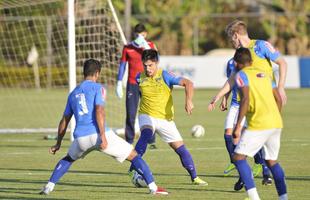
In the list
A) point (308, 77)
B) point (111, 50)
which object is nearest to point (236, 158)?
point (111, 50)

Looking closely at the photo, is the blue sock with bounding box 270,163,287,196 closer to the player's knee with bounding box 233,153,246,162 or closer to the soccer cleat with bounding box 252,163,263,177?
the player's knee with bounding box 233,153,246,162

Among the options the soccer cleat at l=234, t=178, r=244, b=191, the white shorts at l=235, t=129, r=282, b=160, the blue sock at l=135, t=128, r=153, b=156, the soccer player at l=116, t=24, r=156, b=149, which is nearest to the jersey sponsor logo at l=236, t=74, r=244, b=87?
the white shorts at l=235, t=129, r=282, b=160

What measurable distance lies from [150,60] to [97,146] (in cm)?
173

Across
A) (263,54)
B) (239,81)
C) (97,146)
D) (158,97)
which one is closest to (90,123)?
(97,146)

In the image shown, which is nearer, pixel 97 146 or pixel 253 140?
pixel 253 140

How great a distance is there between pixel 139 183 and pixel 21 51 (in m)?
22.0

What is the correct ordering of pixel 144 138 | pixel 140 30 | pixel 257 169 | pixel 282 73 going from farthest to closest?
pixel 140 30 → pixel 257 169 → pixel 144 138 → pixel 282 73

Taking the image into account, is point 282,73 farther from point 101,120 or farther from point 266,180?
point 101,120

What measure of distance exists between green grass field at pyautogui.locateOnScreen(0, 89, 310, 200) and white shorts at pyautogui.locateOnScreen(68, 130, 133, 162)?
51 cm

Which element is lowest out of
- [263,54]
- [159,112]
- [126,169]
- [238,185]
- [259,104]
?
[126,169]

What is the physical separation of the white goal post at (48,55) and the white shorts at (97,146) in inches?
266

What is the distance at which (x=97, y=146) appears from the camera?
10.1 m

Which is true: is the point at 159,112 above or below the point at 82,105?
below

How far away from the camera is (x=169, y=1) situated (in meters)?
46.8
